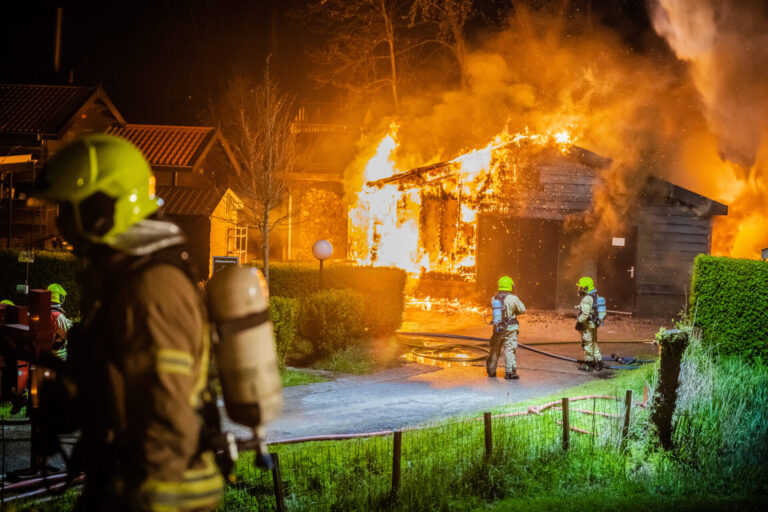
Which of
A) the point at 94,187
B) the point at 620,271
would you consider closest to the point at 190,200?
the point at 620,271

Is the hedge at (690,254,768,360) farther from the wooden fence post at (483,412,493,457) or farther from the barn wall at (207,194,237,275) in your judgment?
the barn wall at (207,194,237,275)

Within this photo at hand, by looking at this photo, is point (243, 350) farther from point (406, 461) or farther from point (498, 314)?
point (498, 314)

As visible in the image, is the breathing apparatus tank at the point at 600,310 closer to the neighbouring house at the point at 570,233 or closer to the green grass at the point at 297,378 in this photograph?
the green grass at the point at 297,378

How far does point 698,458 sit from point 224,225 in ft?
67.6

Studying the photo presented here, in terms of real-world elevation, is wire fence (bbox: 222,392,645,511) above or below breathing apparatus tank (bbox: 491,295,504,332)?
below

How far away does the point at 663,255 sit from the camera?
22062mm

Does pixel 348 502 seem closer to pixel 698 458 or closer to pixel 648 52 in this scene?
pixel 698 458

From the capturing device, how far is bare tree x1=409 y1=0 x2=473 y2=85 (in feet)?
98.5

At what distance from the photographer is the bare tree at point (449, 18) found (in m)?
30.0

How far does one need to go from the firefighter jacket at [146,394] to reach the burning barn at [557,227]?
791 inches

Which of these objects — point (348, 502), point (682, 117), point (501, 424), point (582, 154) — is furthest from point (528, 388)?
point (682, 117)

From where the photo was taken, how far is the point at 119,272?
2609 millimetres

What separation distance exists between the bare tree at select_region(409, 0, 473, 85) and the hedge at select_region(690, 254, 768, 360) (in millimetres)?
20841

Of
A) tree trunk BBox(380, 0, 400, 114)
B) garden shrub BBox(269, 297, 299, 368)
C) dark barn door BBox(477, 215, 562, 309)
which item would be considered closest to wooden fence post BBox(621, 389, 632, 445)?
garden shrub BBox(269, 297, 299, 368)
